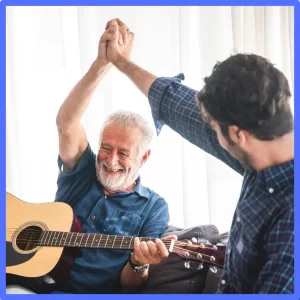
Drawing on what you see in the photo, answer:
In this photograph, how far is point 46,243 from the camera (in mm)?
1316

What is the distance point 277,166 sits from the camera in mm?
959

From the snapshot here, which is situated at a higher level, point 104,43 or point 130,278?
point 104,43

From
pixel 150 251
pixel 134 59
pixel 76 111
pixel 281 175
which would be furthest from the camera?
pixel 134 59

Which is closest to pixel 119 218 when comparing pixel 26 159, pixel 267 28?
pixel 26 159

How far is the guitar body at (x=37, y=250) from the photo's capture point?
129 centimetres

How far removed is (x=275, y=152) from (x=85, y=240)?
582mm

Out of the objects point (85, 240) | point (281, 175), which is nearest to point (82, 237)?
point (85, 240)

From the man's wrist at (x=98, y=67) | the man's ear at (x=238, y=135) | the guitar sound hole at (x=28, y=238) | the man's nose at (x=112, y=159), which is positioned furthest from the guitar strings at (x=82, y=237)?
the man's wrist at (x=98, y=67)

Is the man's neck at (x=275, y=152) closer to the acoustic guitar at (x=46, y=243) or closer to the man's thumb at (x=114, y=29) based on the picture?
the acoustic guitar at (x=46, y=243)

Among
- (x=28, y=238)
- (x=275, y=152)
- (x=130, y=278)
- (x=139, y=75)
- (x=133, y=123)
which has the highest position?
(x=139, y=75)

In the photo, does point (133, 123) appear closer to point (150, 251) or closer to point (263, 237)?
point (150, 251)

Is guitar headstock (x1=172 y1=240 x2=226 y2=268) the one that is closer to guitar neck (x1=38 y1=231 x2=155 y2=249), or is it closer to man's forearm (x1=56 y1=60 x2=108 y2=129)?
guitar neck (x1=38 y1=231 x2=155 y2=249)

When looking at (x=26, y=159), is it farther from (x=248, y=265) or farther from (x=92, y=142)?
(x=248, y=265)

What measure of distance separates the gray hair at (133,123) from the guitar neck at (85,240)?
1.00ft
